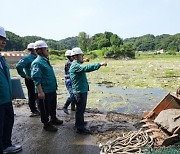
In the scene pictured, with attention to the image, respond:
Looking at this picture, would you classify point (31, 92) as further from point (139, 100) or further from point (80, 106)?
point (139, 100)

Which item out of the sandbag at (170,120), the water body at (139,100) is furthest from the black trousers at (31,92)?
the sandbag at (170,120)

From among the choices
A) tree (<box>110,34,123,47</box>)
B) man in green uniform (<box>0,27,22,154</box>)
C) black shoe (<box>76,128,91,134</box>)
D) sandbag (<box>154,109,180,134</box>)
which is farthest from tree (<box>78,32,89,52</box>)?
man in green uniform (<box>0,27,22,154</box>)

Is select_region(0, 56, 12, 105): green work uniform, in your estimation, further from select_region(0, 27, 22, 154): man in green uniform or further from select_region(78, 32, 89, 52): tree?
select_region(78, 32, 89, 52): tree

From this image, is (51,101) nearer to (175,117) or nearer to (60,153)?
(60,153)

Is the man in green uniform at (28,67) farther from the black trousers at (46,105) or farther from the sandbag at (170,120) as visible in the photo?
the sandbag at (170,120)

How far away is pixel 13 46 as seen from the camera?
88.8 meters

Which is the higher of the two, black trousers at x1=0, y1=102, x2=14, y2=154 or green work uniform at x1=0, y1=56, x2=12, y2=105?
green work uniform at x1=0, y1=56, x2=12, y2=105

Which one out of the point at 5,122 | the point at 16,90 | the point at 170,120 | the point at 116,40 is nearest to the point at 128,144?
the point at 170,120

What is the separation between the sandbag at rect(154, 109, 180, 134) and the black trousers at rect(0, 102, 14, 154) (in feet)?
8.41

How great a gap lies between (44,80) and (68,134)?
3.90 feet

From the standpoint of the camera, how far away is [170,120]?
472cm

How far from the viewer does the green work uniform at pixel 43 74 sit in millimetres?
5297

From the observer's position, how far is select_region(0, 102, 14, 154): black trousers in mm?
4125

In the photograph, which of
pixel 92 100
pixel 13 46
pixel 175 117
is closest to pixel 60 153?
pixel 175 117
